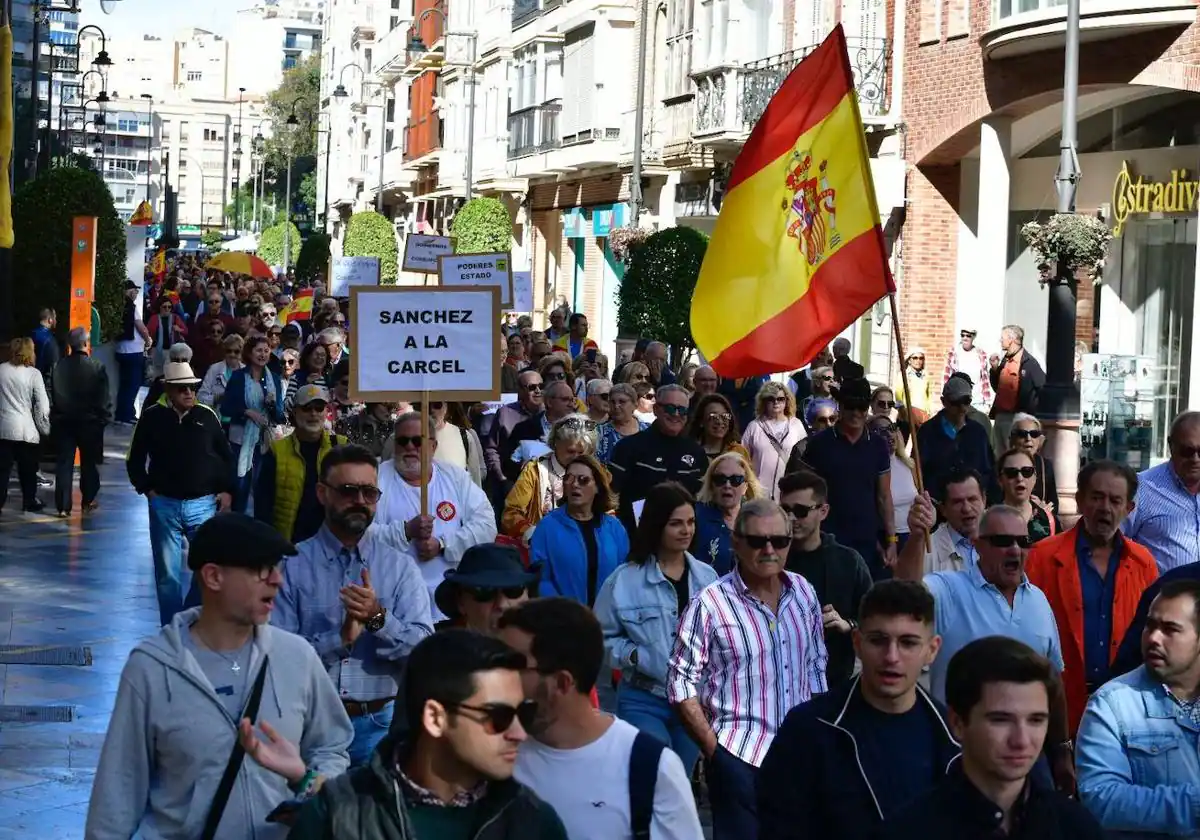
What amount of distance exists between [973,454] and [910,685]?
8714mm

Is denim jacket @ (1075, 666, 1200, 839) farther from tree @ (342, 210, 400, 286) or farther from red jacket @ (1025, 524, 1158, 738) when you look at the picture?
tree @ (342, 210, 400, 286)

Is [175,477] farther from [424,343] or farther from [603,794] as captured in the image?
[603,794]

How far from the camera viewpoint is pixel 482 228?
4650 cm

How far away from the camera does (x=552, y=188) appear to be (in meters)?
50.6

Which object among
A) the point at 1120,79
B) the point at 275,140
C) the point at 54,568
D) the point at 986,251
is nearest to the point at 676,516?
the point at 54,568

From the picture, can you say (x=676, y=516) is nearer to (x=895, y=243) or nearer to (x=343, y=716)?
(x=343, y=716)

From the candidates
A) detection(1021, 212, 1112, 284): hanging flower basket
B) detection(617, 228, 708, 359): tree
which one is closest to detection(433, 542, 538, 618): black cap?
detection(1021, 212, 1112, 284): hanging flower basket

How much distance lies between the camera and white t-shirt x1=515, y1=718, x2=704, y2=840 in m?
4.84

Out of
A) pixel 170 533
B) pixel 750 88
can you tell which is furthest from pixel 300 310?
pixel 170 533

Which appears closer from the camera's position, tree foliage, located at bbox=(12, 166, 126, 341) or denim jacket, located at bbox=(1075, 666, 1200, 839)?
denim jacket, located at bbox=(1075, 666, 1200, 839)

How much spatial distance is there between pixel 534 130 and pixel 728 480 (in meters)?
40.3

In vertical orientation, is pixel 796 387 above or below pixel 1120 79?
below

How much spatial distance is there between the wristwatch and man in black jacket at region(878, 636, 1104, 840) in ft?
9.08

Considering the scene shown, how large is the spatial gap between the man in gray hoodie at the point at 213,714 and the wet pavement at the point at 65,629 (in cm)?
351
